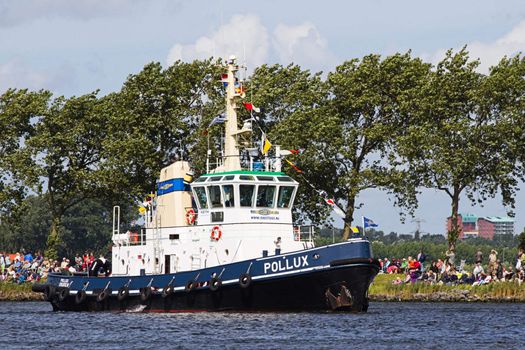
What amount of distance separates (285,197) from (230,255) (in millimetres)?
3601

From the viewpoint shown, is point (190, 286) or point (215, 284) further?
point (190, 286)

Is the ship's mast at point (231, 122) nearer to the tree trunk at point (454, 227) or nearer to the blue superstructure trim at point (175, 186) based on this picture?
the blue superstructure trim at point (175, 186)

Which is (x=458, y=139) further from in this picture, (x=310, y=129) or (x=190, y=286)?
(x=190, y=286)

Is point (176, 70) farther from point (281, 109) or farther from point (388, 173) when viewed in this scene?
point (388, 173)

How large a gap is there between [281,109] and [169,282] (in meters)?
30.4

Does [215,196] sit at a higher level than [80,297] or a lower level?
higher

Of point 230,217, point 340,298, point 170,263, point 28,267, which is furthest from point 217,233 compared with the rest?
point 28,267

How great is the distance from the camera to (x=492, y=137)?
257ft

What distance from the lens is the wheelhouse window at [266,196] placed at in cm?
5534

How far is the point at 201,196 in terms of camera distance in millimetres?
56438

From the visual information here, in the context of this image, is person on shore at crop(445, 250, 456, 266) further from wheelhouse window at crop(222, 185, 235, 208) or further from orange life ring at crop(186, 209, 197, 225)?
wheelhouse window at crop(222, 185, 235, 208)

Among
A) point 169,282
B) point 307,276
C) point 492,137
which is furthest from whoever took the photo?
point 492,137

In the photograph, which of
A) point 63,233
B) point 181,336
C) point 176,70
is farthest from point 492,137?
point 63,233

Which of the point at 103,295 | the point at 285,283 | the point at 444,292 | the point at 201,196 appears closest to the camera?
the point at 285,283
